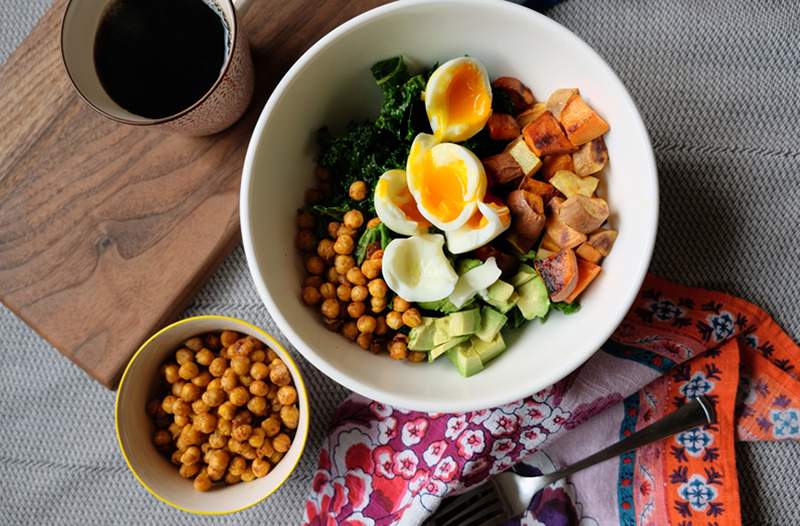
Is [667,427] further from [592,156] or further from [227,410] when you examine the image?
[227,410]

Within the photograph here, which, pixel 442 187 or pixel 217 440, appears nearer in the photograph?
pixel 442 187

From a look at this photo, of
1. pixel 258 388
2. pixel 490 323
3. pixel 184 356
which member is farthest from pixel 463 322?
pixel 184 356

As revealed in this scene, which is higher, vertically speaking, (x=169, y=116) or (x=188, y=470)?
(x=169, y=116)

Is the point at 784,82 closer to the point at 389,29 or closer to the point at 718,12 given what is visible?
the point at 718,12

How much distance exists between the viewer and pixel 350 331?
0.94 metres

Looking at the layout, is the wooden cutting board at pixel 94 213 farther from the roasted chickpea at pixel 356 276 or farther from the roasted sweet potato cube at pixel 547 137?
the roasted sweet potato cube at pixel 547 137

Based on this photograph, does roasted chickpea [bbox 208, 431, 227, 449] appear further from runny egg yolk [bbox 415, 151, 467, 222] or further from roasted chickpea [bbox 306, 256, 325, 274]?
runny egg yolk [bbox 415, 151, 467, 222]

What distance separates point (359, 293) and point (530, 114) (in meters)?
0.33

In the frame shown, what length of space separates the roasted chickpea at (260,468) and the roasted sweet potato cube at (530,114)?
2.09 ft

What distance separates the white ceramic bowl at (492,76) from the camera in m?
0.81

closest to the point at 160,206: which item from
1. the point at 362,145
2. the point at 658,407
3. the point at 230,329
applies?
the point at 230,329

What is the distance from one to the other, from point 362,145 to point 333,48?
13 centimetres

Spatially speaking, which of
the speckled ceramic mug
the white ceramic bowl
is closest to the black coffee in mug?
the speckled ceramic mug

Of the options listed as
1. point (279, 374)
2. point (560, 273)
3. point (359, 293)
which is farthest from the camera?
point (279, 374)
